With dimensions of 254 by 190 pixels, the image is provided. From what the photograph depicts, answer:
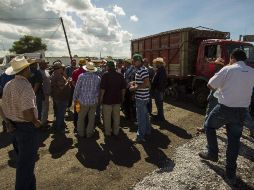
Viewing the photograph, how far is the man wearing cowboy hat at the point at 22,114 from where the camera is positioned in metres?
3.76

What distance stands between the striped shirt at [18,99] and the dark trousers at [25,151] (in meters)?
0.15

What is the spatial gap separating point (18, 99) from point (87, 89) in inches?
125

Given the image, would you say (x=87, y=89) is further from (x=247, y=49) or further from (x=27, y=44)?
(x=27, y=44)

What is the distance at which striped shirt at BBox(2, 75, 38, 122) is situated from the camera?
3746 millimetres

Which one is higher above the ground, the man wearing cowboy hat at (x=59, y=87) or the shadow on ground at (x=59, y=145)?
the man wearing cowboy hat at (x=59, y=87)

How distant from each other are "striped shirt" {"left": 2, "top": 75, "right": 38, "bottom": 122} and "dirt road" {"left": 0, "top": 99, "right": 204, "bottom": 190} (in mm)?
1488

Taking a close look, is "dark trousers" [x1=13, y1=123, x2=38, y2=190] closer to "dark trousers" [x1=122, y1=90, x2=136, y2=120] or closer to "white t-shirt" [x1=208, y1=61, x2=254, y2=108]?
"white t-shirt" [x1=208, y1=61, x2=254, y2=108]

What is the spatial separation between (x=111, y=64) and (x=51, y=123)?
306cm

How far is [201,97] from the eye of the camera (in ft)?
35.3

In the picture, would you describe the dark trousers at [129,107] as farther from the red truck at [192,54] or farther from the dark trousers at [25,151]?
the dark trousers at [25,151]

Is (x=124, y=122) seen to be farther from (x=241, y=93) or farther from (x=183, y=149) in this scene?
(x=241, y=93)

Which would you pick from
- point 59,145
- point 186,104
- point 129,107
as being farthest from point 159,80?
point 186,104

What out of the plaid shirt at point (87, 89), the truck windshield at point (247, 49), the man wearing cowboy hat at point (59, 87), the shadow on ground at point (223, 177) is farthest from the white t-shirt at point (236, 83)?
the truck windshield at point (247, 49)

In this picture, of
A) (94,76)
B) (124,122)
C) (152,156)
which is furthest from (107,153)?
(124,122)
